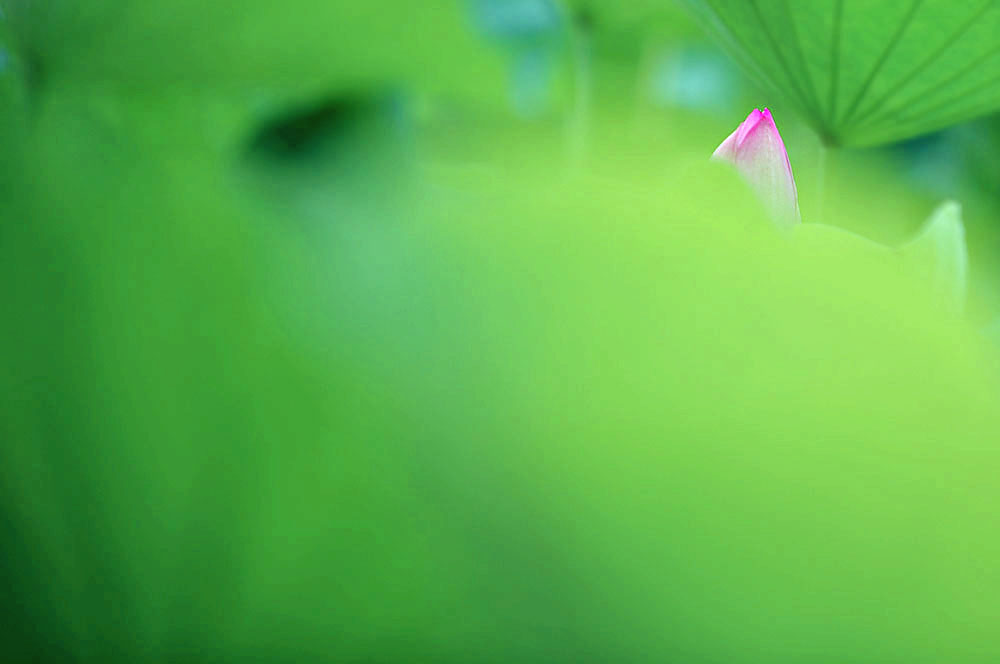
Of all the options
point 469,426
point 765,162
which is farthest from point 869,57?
point 469,426

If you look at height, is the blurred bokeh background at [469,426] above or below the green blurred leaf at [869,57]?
below

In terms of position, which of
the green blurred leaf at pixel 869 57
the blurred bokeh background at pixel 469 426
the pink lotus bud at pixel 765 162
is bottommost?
the blurred bokeh background at pixel 469 426

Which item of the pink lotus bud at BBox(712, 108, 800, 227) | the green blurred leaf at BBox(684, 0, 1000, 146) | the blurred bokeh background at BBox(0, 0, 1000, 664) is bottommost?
the blurred bokeh background at BBox(0, 0, 1000, 664)

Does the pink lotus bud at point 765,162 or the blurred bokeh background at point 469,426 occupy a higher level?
the pink lotus bud at point 765,162

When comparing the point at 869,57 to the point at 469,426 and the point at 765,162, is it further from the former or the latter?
the point at 469,426

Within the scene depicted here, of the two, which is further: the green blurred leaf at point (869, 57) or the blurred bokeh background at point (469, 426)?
the green blurred leaf at point (869, 57)
